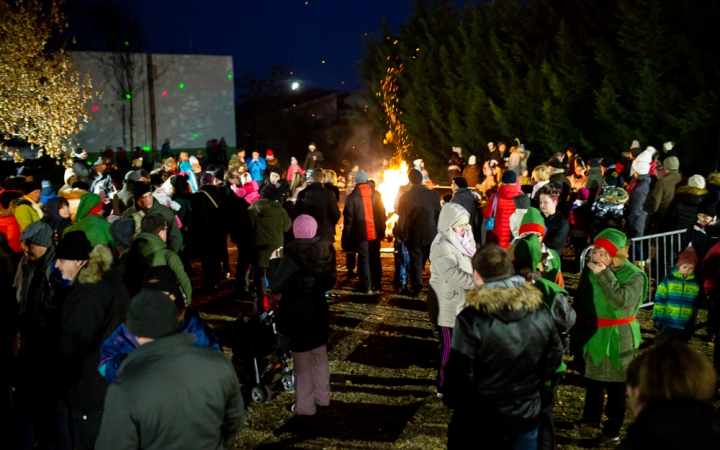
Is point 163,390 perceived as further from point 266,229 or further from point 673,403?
point 266,229

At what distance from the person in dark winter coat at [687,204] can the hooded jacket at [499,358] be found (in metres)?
7.06

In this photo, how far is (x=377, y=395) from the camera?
6902 mm

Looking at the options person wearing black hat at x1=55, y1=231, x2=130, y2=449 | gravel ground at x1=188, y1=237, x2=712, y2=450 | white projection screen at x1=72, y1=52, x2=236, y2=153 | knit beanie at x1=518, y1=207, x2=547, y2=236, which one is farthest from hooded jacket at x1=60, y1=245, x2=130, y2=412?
white projection screen at x1=72, y1=52, x2=236, y2=153

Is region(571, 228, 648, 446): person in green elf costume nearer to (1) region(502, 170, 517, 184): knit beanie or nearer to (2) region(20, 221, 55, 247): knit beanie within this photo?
(1) region(502, 170, 517, 184): knit beanie

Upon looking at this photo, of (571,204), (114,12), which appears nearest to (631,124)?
(571,204)

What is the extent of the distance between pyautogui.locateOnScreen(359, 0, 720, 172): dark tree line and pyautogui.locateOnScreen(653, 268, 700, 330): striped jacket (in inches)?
547

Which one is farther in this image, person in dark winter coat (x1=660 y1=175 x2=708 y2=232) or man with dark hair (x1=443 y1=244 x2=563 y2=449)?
person in dark winter coat (x1=660 y1=175 x2=708 y2=232)

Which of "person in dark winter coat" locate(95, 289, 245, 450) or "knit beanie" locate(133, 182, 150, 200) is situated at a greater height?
"knit beanie" locate(133, 182, 150, 200)

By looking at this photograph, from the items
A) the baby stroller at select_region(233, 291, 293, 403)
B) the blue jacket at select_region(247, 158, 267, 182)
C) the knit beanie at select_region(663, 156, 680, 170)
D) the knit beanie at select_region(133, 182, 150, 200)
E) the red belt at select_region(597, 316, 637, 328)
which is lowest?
the baby stroller at select_region(233, 291, 293, 403)

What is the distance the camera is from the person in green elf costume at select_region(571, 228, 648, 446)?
5355 mm

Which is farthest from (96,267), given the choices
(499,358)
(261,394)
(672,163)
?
(672,163)

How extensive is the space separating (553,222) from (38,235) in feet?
18.5

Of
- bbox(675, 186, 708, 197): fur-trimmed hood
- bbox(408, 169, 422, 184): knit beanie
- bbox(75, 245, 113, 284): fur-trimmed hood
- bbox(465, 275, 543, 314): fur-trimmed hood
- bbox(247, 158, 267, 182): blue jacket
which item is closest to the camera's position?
bbox(465, 275, 543, 314): fur-trimmed hood

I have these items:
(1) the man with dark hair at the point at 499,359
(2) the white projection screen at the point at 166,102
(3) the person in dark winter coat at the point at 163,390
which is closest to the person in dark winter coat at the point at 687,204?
(1) the man with dark hair at the point at 499,359
